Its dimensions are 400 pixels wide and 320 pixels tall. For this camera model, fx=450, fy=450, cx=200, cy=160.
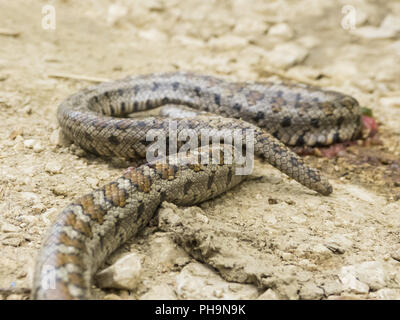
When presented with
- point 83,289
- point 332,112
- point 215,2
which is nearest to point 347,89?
point 332,112

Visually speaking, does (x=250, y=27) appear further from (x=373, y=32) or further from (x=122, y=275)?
(x=122, y=275)

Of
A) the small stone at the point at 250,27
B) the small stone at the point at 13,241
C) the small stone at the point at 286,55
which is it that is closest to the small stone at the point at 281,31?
the small stone at the point at 250,27

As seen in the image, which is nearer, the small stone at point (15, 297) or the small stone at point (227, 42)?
the small stone at point (15, 297)

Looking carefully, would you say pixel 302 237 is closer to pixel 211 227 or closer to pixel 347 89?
pixel 211 227

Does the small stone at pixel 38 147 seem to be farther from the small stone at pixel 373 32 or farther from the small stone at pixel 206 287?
the small stone at pixel 373 32

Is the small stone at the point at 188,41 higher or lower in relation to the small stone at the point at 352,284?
higher

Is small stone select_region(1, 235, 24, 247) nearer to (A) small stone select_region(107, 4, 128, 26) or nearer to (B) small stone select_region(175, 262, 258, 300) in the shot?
(B) small stone select_region(175, 262, 258, 300)
